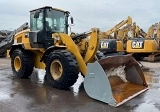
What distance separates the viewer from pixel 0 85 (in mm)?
7234

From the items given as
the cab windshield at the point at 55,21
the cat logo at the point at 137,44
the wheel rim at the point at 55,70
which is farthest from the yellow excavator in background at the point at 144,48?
the wheel rim at the point at 55,70

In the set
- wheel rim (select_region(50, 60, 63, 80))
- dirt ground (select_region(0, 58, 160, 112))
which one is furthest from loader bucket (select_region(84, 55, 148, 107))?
wheel rim (select_region(50, 60, 63, 80))

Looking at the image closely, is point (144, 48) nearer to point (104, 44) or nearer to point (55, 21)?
point (104, 44)

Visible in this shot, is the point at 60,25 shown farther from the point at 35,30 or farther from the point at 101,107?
the point at 101,107

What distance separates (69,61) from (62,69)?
13.7 inches

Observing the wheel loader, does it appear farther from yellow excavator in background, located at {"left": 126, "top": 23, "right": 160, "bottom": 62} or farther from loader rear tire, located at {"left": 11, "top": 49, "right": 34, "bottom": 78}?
yellow excavator in background, located at {"left": 126, "top": 23, "right": 160, "bottom": 62}

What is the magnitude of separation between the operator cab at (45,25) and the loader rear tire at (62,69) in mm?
995

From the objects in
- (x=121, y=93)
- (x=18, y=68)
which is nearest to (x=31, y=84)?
(x=18, y=68)

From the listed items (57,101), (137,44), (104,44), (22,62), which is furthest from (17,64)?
(137,44)

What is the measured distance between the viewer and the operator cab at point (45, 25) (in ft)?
25.3

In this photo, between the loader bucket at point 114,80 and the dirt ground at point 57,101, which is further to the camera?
the loader bucket at point 114,80

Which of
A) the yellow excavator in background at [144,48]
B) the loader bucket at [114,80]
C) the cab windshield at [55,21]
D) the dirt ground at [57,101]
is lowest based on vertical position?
the dirt ground at [57,101]

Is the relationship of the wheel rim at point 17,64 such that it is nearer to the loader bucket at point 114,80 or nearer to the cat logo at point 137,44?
the loader bucket at point 114,80

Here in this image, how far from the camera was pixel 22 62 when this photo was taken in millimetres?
8102
